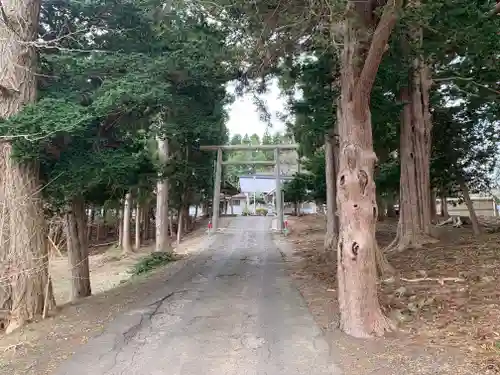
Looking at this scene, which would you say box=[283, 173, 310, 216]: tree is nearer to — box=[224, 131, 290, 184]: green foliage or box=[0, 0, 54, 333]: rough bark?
box=[0, 0, 54, 333]: rough bark

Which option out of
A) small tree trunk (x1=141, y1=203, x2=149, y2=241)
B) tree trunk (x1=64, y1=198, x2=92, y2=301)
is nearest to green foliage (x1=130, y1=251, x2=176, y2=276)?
tree trunk (x1=64, y1=198, x2=92, y2=301)

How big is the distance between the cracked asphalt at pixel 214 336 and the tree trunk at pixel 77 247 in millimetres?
2055

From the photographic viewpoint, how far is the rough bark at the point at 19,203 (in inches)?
263

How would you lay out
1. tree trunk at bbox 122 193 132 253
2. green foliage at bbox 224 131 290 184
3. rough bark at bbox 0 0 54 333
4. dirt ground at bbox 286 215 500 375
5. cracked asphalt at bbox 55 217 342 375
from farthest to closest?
1. green foliage at bbox 224 131 290 184
2. tree trunk at bbox 122 193 132 253
3. rough bark at bbox 0 0 54 333
4. cracked asphalt at bbox 55 217 342 375
5. dirt ground at bbox 286 215 500 375

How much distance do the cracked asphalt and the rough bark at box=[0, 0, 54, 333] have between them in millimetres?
1708

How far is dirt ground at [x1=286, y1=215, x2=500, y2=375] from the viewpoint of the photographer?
4.35m

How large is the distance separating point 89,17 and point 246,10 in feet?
12.2

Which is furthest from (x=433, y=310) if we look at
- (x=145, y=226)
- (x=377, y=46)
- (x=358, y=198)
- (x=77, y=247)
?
(x=145, y=226)

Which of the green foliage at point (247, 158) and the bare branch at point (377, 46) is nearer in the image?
the bare branch at point (377, 46)

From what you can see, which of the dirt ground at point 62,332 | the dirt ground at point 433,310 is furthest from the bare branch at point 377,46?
the dirt ground at point 62,332

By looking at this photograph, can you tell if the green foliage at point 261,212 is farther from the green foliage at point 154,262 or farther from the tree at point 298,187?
the green foliage at point 154,262

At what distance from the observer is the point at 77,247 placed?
9367 mm

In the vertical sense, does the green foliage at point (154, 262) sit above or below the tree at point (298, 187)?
below

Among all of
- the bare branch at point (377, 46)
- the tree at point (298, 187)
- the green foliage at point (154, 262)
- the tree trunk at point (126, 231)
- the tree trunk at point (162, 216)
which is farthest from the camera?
the tree trunk at point (126, 231)
